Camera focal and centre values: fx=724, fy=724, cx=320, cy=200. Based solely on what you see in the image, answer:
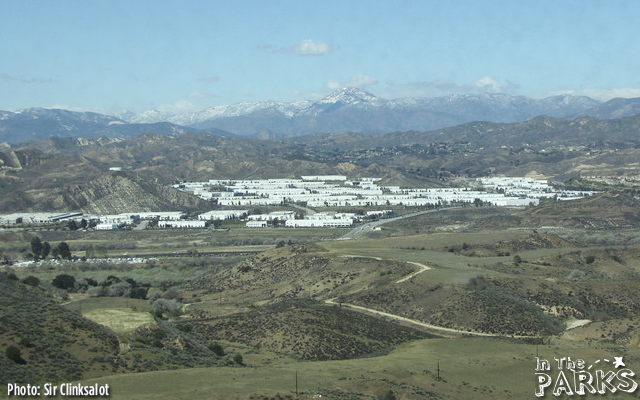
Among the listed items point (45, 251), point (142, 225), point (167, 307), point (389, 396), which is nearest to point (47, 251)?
point (45, 251)

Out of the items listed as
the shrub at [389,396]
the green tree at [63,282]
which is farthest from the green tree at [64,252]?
the shrub at [389,396]

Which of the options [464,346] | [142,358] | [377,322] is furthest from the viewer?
[377,322]

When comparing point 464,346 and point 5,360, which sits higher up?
point 5,360

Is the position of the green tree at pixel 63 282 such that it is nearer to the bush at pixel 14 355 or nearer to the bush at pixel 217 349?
the bush at pixel 217 349

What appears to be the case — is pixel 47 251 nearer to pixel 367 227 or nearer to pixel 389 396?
pixel 367 227

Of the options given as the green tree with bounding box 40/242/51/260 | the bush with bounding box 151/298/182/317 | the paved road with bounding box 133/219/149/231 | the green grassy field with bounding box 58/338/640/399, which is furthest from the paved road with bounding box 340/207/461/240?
the green grassy field with bounding box 58/338/640/399

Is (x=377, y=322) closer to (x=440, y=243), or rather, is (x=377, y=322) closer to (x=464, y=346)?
(x=464, y=346)

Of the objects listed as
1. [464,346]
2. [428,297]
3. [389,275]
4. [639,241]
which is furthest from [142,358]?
[639,241]

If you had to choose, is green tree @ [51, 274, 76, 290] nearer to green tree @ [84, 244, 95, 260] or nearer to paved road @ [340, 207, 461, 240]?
green tree @ [84, 244, 95, 260]

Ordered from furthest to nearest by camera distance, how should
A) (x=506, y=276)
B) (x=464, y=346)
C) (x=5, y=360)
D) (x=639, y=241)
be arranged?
(x=639, y=241) < (x=506, y=276) < (x=464, y=346) < (x=5, y=360)

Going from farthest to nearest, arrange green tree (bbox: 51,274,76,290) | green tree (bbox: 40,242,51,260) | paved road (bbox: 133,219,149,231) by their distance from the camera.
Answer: paved road (bbox: 133,219,149,231) → green tree (bbox: 40,242,51,260) → green tree (bbox: 51,274,76,290)

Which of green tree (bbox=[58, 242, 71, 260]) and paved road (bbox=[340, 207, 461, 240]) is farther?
paved road (bbox=[340, 207, 461, 240])
